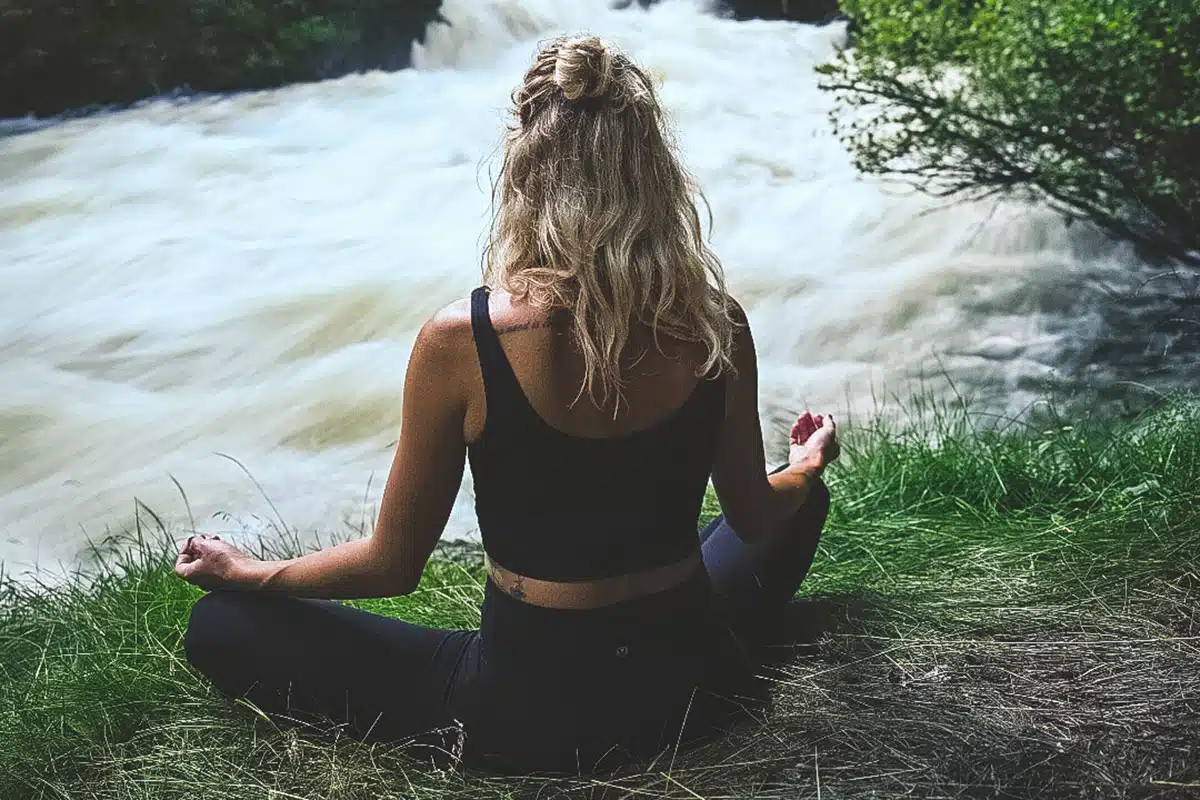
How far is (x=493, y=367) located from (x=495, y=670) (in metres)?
0.49

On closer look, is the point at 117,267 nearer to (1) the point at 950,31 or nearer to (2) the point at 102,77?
(2) the point at 102,77

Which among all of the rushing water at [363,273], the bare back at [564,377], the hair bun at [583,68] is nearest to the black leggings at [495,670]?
the bare back at [564,377]

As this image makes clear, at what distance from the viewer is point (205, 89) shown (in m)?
3.78

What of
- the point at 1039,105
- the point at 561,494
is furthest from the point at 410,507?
Result: the point at 1039,105

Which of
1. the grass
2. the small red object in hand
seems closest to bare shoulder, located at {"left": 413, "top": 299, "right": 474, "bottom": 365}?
the grass

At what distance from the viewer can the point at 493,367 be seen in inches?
67.3

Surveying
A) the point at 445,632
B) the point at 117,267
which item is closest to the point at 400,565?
the point at 445,632

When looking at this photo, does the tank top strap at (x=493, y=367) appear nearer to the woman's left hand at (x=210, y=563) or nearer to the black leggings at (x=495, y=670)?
the black leggings at (x=495, y=670)

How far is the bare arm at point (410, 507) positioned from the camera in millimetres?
1723

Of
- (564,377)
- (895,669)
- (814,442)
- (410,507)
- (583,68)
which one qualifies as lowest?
(895,669)

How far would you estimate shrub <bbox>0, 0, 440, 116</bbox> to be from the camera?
141 inches

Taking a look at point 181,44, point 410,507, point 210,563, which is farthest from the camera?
point 181,44

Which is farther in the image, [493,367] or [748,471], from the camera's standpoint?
[748,471]

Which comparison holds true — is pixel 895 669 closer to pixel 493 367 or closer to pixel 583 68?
pixel 493 367
